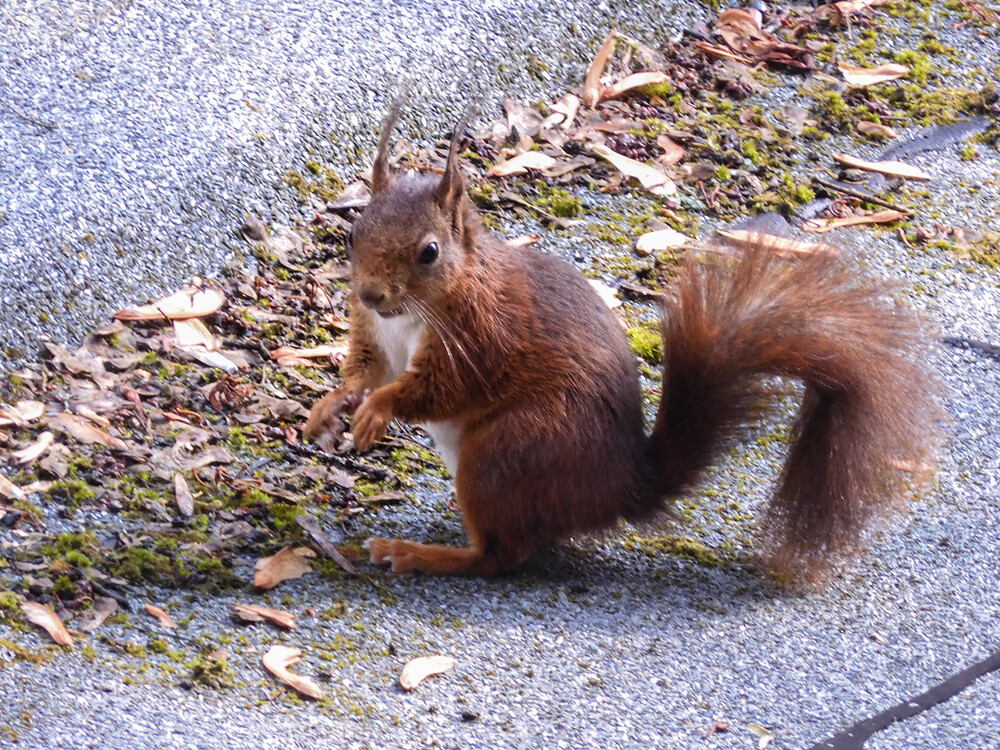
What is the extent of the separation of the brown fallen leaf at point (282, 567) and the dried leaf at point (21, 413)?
672mm

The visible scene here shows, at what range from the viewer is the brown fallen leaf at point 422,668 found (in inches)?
86.4

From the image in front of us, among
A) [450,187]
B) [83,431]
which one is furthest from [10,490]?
[450,187]

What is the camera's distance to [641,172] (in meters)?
3.96

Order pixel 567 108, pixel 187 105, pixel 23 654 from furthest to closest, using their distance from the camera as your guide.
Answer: pixel 567 108 < pixel 187 105 < pixel 23 654

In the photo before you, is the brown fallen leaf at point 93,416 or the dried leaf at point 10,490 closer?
the dried leaf at point 10,490

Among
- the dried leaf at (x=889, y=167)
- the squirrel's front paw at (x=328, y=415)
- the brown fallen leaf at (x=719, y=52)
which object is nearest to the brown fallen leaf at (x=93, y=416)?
the squirrel's front paw at (x=328, y=415)

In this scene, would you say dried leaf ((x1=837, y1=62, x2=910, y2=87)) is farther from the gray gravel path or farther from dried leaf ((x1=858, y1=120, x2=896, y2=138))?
the gray gravel path

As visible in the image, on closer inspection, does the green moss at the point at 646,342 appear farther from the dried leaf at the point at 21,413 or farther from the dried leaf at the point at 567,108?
the dried leaf at the point at 21,413

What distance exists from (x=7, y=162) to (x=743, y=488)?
197 cm

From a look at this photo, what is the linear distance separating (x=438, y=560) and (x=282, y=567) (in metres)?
0.30

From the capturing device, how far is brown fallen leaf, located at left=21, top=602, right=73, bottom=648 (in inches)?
86.3

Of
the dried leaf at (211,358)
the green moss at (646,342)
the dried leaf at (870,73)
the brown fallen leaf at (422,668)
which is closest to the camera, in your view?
the brown fallen leaf at (422,668)

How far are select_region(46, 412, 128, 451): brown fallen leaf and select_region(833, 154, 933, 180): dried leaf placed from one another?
2.40 metres

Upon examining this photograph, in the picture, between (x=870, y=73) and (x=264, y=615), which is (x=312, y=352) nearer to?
(x=264, y=615)
